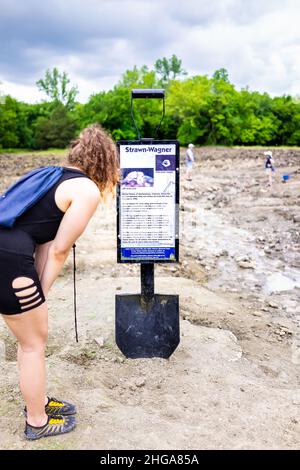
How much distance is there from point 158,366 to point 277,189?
15.2m

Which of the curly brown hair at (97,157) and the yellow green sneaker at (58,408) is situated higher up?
the curly brown hair at (97,157)

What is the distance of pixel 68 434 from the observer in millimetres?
3324

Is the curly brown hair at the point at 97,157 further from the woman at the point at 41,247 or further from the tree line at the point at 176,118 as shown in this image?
the tree line at the point at 176,118

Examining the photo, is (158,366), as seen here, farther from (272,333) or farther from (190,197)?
(190,197)

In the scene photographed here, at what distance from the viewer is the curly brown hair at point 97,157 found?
10.4 feet

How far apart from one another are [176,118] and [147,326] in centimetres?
6094

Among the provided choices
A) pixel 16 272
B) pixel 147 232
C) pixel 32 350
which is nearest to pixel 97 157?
pixel 16 272

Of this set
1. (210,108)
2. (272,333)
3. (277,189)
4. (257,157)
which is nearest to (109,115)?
(210,108)

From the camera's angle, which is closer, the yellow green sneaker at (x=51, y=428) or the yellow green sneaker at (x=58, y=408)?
the yellow green sneaker at (x=51, y=428)

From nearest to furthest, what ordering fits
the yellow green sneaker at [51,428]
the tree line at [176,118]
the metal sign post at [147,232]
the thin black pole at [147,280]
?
1. the yellow green sneaker at [51,428]
2. the metal sign post at [147,232]
3. the thin black pole at [147,280]
4. the tree line at [176,118]

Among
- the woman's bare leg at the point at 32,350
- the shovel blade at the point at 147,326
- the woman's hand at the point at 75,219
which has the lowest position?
the shovel blade at the point at 147,326

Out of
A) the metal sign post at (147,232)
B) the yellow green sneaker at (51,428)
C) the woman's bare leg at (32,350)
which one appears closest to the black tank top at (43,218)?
the woman's bare leg at (32,350)

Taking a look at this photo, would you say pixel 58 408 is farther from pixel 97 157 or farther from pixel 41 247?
pixel 97 157

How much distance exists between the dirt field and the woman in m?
0.13
